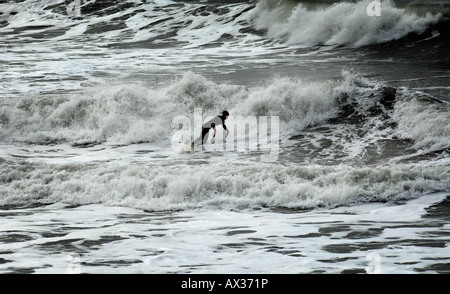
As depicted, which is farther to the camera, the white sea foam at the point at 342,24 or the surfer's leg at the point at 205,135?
the white sea foam at the point at 342,24

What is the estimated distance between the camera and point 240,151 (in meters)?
12.5

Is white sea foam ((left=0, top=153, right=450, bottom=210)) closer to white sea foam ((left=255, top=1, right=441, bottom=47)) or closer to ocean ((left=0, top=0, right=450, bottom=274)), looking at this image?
ocean ((left=0, top=0, right=450, bottom=274))

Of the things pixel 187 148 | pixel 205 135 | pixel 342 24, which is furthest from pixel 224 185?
pixel 342 24

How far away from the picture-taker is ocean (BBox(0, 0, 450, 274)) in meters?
7.34

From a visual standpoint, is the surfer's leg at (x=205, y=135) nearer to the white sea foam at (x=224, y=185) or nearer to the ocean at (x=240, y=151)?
the ocean at (x=240, y=151)

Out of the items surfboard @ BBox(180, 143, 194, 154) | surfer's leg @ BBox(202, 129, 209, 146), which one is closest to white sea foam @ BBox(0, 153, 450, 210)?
surfboard @ BBox(180, 143, 194, 154)

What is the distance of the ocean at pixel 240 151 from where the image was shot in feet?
24.1

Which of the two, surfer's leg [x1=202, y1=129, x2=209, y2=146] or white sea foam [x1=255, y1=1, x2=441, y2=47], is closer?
surfer's leg [x1=202, y1=129, x2=209, y2=146]

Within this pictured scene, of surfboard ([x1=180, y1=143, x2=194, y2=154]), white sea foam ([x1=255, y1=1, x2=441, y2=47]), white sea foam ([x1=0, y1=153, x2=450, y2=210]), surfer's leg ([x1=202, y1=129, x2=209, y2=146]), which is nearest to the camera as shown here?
white sea foam ([x1=0, y1=153, x2=450, y2=210])

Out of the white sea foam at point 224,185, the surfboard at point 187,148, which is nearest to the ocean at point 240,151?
the white sea foam at point 224,185

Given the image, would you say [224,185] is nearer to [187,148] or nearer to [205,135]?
[187,148]

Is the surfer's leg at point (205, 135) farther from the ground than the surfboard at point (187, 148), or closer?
farther from the ground
